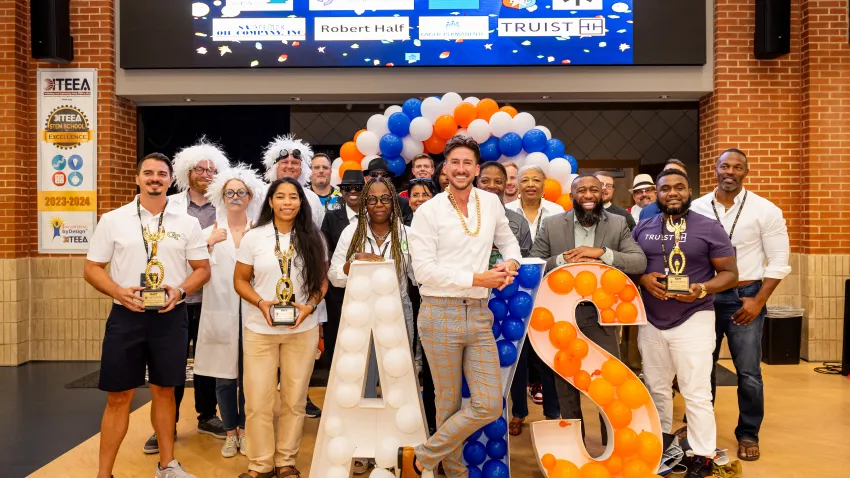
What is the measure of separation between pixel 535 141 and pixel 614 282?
293 cm

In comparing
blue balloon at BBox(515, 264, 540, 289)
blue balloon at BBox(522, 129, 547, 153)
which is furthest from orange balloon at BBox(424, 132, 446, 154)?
blue balloon at BBox(515, 264, 540, 289)

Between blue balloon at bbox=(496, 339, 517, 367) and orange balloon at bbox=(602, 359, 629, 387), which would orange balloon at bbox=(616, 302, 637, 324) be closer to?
orange balloon at bbox=(602, 359, 629, 387)

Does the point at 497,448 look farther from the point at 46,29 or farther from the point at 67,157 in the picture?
the point at 46,29

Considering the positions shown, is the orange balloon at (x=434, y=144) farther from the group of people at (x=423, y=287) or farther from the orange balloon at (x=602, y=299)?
the orange balloon at (x=602, y=299)

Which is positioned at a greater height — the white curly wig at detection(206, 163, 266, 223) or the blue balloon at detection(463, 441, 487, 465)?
the white curly wig at detection(206, 163, 266, 223)

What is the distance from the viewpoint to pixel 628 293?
3361 millimetres

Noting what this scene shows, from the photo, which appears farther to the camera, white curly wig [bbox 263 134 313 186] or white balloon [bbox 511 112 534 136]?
white balloon [bbox 511 112 534 136]

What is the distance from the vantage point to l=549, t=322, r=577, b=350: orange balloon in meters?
3.30

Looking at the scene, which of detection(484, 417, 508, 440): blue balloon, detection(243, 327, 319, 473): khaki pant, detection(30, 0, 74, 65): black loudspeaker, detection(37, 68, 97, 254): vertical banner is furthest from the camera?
detection(37, 68, 97, 254): vertical banner

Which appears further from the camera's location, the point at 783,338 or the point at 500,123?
the point at 783,338

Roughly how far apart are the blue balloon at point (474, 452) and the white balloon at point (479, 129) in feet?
10.8

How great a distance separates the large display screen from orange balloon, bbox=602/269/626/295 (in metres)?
3.78

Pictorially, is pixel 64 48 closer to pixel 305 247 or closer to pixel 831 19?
pixel 305 247

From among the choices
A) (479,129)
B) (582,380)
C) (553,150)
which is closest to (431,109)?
(479,129)
